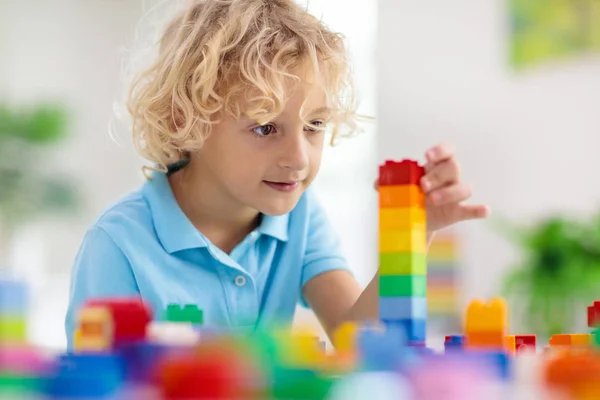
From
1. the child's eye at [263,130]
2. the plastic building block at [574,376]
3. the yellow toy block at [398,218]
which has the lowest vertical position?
the plastic building block at [574,376]

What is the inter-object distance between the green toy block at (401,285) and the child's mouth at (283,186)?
0.40 metres

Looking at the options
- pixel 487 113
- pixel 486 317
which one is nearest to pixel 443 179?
pixel 486 317

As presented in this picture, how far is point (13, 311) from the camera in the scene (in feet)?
1.36

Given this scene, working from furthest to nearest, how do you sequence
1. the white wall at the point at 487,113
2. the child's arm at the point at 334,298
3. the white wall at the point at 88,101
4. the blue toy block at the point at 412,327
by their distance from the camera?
the white wall at the point at 88,101, the white wall at the point at 487,113, the child's arm at the point at 334,298, the blue toy block at the point at 412,327

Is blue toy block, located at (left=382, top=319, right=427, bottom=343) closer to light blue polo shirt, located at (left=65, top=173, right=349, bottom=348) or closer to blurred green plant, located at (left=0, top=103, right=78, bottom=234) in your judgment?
light blue polo shirt, located at (left=65, top=173, right=349, bottom=348)

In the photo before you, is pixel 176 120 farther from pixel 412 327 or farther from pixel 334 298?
pixel 412 327

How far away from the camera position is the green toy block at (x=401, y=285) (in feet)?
1.97

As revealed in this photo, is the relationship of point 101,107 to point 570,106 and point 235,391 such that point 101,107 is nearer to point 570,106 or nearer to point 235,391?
point 570,106

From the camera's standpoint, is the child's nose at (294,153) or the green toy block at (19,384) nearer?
the green toy block at (19,384)

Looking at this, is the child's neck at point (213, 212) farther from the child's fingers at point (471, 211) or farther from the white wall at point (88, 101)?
the white wall at point (88, 101)

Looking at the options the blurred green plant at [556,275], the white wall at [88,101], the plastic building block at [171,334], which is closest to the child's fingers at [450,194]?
the plastic building block at [171,334]

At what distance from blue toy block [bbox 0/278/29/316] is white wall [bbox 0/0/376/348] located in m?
3.01

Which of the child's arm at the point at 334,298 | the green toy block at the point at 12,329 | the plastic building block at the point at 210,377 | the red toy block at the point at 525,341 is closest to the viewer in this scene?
the plastic building block at the point at 210,377

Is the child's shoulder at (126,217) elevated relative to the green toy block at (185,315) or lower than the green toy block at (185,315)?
elevated
